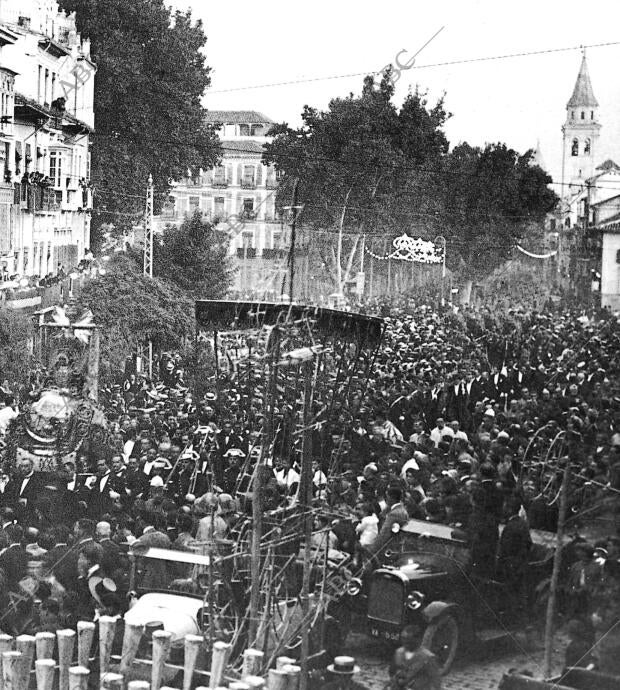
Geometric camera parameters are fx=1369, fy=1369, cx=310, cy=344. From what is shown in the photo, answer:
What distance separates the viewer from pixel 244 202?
639 centimetres

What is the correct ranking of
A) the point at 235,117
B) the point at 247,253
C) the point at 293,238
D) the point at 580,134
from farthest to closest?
the point at 235,117 < the point at 580,134 < the point at 247,253 < the point at 293,238

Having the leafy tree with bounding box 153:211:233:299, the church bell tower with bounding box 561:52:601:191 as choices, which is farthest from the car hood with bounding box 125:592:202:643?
the church bell tower with bounding box 561:52:601:191

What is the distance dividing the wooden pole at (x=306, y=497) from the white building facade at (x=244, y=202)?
1.66 ft

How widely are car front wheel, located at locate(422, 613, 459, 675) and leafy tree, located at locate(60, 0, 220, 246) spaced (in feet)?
8.18

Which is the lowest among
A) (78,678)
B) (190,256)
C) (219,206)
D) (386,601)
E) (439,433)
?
(78,678)

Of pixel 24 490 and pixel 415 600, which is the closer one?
pixel 415 600

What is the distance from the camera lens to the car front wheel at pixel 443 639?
5172 millimetres

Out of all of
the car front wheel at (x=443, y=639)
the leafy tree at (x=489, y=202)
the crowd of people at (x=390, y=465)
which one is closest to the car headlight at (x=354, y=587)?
the crowd of people at (x=390, y=465)

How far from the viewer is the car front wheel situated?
204 inches

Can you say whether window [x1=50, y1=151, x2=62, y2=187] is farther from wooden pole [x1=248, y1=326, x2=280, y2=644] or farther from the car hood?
the car hood

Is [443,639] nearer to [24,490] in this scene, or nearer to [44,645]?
[44,645]

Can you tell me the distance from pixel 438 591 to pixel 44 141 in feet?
9.98

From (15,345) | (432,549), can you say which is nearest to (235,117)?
(15,345)

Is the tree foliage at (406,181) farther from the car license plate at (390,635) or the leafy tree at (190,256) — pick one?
the car license plate at (390,635)
